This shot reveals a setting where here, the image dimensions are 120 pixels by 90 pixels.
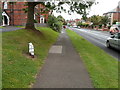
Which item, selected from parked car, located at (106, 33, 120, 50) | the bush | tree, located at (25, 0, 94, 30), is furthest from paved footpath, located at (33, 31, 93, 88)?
the bush

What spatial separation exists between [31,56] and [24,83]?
137 inches

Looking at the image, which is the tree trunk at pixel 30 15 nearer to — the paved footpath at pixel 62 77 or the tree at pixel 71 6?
the tree at pixel 71 6

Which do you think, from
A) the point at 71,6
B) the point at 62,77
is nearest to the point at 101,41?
the point at 71,6

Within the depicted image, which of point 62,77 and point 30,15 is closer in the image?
point 62,77

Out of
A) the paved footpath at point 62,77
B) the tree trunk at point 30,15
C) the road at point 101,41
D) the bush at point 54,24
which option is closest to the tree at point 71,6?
the tree trunk at point 30,15

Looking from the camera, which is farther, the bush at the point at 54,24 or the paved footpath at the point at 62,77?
the bush at the point at 54,24

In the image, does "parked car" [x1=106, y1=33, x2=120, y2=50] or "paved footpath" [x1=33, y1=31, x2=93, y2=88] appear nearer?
"paved footpath" [x1=33, y1=31, x2=93, y2=88]

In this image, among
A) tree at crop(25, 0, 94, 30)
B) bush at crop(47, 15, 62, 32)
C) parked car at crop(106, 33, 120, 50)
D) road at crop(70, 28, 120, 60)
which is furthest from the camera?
bush at crop(47, 15, 62, 32)

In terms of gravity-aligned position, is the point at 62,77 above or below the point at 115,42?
below

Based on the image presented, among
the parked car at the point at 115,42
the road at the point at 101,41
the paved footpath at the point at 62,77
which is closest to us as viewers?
the paved footpath at the point at 62,77

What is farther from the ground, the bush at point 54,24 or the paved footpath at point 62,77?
A: the bush at point 54,24

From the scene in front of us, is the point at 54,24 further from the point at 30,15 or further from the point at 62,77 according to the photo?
the point at 62,77

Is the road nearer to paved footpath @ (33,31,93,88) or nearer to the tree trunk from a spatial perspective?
paved footpath @ (33,31,93,88)

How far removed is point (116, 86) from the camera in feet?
16.8
